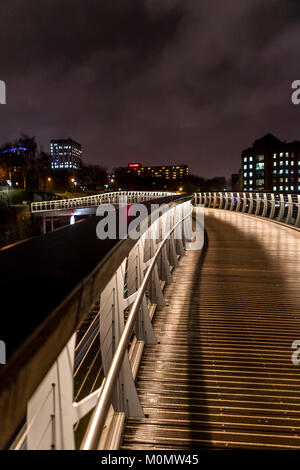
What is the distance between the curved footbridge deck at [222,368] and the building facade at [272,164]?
129587 millimetres

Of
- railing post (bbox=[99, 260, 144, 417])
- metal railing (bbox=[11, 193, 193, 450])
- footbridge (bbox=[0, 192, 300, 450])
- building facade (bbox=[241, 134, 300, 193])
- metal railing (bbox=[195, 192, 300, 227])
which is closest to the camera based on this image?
footbridge (bbox=[0, 192, 300, 450])

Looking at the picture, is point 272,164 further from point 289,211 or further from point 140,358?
point 140,358

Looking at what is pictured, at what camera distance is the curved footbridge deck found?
263cm

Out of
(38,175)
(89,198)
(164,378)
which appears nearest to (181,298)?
(164,378)

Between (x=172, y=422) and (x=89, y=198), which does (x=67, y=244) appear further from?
(x=89, y=198)

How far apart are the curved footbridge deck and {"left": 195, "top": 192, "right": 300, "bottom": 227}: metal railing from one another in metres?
9.02

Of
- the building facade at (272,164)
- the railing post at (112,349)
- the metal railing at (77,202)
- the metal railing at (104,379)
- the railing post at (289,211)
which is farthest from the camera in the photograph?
the building facade at (272,164)

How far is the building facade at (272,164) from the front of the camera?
130750 millimetres

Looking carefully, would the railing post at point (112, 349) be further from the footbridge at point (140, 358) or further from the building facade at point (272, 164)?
the building facade at point (272, 164)

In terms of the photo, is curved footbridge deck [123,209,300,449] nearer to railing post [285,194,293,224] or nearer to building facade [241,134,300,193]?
railing post [285,194,293,224]

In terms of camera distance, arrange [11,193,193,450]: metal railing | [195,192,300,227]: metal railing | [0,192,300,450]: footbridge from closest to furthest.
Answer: [0,192,300,450]: footbridge < [11,193,193,450]: metal railing < [195,192,300,227]: metal railing

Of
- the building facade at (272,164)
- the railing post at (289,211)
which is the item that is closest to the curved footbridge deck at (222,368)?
the railing post at (289,211)

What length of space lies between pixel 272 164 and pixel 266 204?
394 ft

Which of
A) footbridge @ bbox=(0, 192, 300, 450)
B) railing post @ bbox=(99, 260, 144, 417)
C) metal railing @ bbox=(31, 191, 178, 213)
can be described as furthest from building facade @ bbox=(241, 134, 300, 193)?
railing post @ bbox=(99, 260, 144, 417)
